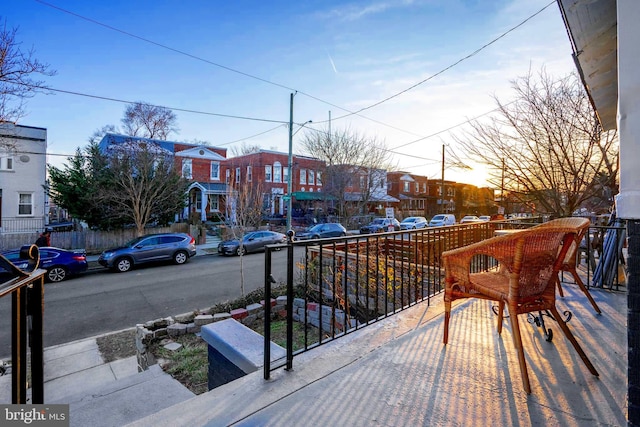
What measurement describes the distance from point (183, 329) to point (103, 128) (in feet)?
70.9

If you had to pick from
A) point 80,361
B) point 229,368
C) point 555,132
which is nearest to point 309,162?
point 555,132

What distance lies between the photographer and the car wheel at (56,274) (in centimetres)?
966

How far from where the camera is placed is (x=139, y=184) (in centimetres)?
1451

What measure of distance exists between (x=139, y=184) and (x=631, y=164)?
651 inches

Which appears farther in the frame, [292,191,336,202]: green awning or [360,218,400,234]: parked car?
[292,191,336,202]: green awning

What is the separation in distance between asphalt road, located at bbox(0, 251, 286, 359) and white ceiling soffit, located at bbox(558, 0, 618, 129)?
7114 millimetres

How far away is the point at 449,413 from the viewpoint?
5.54 ft

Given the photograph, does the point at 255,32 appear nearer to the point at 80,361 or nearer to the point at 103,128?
the point at 80,361

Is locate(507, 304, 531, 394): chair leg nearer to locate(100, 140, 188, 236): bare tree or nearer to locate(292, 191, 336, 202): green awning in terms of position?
locate(100, 140, 188, 236): bare tree

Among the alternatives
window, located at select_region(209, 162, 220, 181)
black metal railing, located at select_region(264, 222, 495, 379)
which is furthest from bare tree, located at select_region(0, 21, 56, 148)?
window, located at select_region(209, 162, 220, 181)

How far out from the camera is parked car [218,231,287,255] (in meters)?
14.0

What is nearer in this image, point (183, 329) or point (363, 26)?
point (183, 329)

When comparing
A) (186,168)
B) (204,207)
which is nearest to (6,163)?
(186,168)

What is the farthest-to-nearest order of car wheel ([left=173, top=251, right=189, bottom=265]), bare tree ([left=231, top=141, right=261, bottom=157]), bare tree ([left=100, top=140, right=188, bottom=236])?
bare tree ([left=231, top=141, right=261, bottom=157]) → bare tree ([left=100, top=140, right=188, bottom=236]) → car wheel ([left=173, top=251, right=189, bottom=265])
